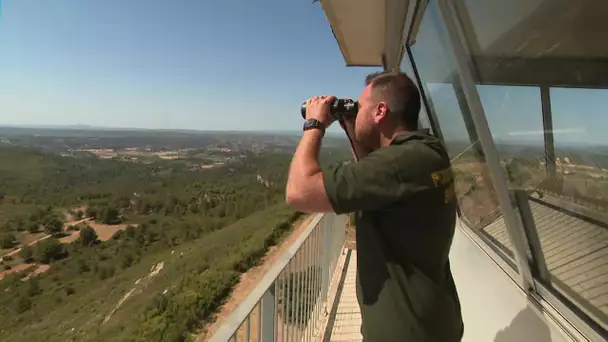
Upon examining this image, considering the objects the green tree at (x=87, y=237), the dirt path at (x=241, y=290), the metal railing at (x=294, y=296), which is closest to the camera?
the metal railing at (x=294, y=296)

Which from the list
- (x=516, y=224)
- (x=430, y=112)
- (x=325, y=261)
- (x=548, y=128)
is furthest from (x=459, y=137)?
(x=325, y=261)

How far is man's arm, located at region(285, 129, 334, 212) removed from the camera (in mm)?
1035

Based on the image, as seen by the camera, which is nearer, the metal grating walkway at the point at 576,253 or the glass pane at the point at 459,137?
the metal grating walkway at the point at 576,253

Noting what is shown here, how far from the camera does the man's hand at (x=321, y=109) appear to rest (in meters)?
1.22

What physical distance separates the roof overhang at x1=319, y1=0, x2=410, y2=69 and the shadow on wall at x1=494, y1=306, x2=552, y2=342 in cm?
219

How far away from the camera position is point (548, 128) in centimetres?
119

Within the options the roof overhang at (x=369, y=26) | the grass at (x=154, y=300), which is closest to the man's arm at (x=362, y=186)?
the roof overhang at (x=369, y=26)

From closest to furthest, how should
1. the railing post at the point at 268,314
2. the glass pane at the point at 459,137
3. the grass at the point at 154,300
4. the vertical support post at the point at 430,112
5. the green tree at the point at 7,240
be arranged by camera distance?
1. the railing post at the point at 268,314
2. the glass pane at the point at 459,137
3. the vertical support post at the point at 430,112
4. the grass at the point at 154,300
5. the green tree at the point at 7,240

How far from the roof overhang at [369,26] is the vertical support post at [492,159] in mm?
1382

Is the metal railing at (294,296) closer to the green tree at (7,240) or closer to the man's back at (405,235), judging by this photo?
the man's back at (405,235)

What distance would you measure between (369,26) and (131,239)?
209 feet

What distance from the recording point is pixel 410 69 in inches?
129

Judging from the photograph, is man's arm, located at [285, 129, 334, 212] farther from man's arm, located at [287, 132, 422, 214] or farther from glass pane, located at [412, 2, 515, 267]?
glass pane, located at [412, 2, 515, 267]

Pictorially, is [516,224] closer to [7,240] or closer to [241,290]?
[241,290]
